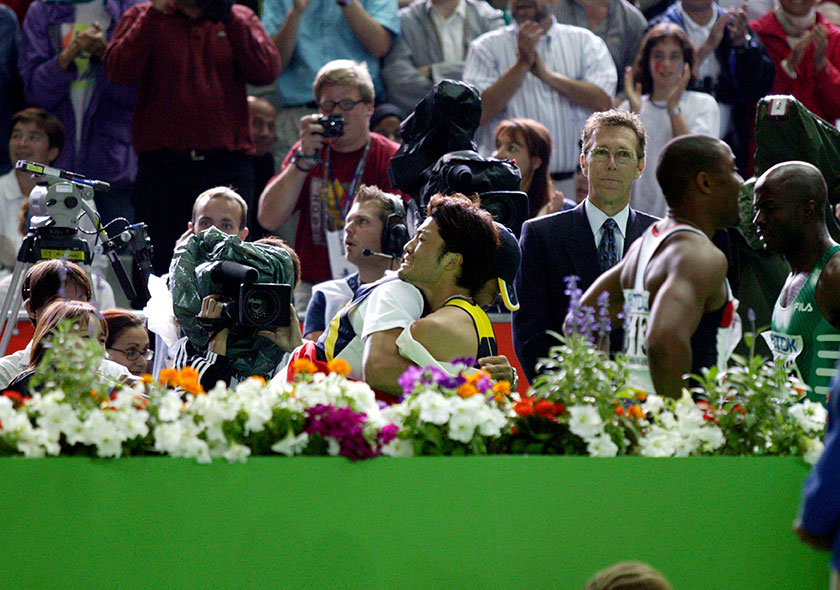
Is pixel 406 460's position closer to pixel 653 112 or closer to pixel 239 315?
pixel 239 315

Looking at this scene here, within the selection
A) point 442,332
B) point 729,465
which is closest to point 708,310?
point 729,465

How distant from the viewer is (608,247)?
489 cm

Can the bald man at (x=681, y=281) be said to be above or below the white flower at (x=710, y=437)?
above

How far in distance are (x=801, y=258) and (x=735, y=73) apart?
3.42 metres

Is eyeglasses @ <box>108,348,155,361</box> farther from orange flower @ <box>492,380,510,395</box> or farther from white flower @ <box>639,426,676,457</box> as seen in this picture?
white flower @ <box>639,426,676,457</box>

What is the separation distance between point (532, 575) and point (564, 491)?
0.23 m

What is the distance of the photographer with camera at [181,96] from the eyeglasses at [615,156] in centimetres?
255

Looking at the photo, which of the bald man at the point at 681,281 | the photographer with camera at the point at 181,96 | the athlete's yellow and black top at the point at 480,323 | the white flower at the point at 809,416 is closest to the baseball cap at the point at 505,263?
the athlete's yellow and black top at the point at 480,323

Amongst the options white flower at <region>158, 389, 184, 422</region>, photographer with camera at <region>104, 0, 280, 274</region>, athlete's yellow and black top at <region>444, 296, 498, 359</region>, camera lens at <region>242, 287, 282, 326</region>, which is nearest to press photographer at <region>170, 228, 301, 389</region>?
camera lens at <region>242, 287, 282, 326</region>

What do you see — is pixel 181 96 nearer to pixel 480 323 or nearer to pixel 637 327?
pixel 480 323

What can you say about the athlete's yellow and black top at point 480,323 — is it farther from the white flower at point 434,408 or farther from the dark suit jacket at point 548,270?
the white flower at point 434,408

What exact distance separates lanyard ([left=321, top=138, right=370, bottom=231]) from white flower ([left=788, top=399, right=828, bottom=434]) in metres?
3.23

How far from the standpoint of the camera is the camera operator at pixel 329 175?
6285 mm

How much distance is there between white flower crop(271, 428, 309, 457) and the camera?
10.8 ft
